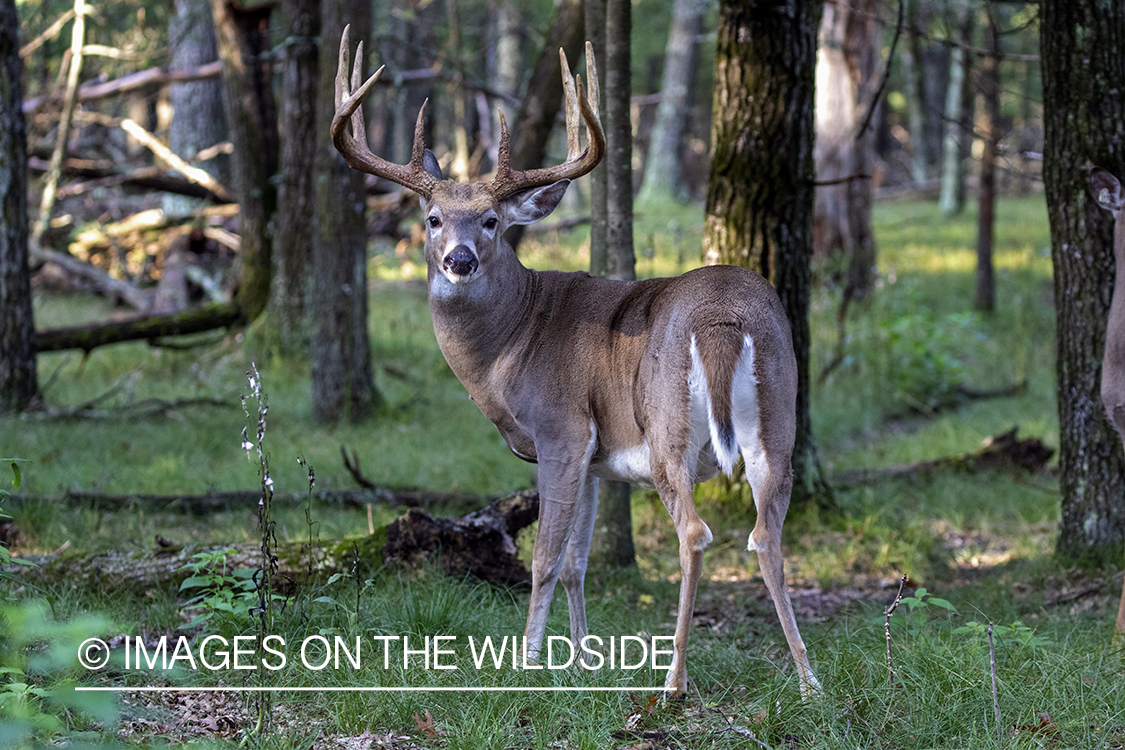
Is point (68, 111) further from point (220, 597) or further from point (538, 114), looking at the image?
point (220, 597)

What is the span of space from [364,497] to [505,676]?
286cm

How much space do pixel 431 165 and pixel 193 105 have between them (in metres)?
13.2

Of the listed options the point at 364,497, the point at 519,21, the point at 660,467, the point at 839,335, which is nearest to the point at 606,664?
the point at 660,467

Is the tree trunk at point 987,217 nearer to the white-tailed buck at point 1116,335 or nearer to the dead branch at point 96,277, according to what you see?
the white-tailed buck at point 1116,335

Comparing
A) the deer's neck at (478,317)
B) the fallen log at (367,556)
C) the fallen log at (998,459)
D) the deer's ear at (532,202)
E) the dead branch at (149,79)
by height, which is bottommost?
the fallen log at (998,459)

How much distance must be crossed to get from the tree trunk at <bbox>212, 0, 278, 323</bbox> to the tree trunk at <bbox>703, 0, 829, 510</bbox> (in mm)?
5980

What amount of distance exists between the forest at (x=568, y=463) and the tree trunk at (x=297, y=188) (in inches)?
1.6

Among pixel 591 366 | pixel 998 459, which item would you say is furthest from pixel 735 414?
pixel 998 459

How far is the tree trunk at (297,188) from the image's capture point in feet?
31.2

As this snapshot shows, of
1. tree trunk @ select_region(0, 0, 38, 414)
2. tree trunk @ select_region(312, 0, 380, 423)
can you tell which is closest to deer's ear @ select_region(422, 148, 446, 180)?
tree trunk @ select_region(312, 0, 380, 423)

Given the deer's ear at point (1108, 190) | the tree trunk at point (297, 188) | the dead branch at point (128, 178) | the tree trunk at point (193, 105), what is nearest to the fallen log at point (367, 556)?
the deer's ear at point (1108, 190)

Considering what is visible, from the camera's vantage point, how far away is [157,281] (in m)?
14.2

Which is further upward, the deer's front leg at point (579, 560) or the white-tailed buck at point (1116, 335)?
the white-tailed buck at point (1116, 335)

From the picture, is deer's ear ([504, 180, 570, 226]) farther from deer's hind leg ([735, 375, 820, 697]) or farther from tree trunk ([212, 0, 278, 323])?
tree trunk ([212, 0, 278, 323])
